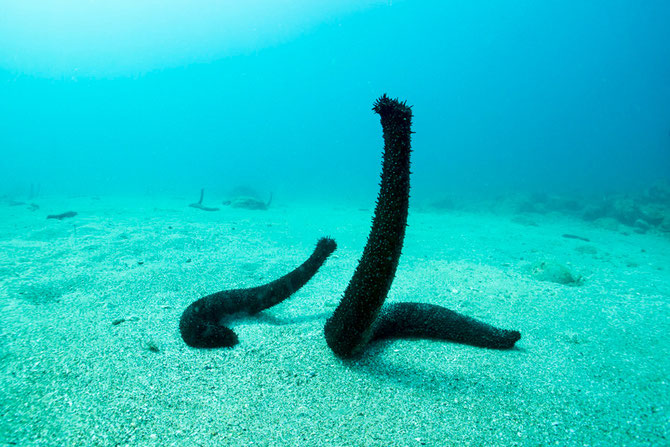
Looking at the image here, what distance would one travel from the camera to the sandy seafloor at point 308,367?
2.62 metres

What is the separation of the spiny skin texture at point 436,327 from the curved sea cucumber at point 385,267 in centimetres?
1

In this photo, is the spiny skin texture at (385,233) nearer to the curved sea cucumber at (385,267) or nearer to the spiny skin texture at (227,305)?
the curved sea cucumber at (385,267)

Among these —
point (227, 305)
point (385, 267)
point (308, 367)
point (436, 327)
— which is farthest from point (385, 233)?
point (227, 305)

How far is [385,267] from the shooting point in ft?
9.52

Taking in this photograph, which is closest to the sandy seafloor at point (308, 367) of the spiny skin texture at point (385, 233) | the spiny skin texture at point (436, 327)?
the spiny skin texture at point (436, 327)

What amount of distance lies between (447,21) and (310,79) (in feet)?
241

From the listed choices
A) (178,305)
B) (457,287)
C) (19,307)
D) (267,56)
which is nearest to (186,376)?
(178,305)

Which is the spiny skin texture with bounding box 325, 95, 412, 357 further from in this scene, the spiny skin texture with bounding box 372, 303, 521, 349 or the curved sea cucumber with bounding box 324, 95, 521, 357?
the spiny skin texture with bounding box 372, 303, 521, 349

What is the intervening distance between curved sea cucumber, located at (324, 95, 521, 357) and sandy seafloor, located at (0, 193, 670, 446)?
9.9 inches

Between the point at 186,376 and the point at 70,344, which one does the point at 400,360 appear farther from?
the point at 70,344

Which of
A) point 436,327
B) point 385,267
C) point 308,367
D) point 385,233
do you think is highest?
point 385,233

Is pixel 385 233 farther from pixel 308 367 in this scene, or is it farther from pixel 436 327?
pixel 436 327

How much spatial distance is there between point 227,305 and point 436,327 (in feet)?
10.2

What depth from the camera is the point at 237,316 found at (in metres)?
4.85
